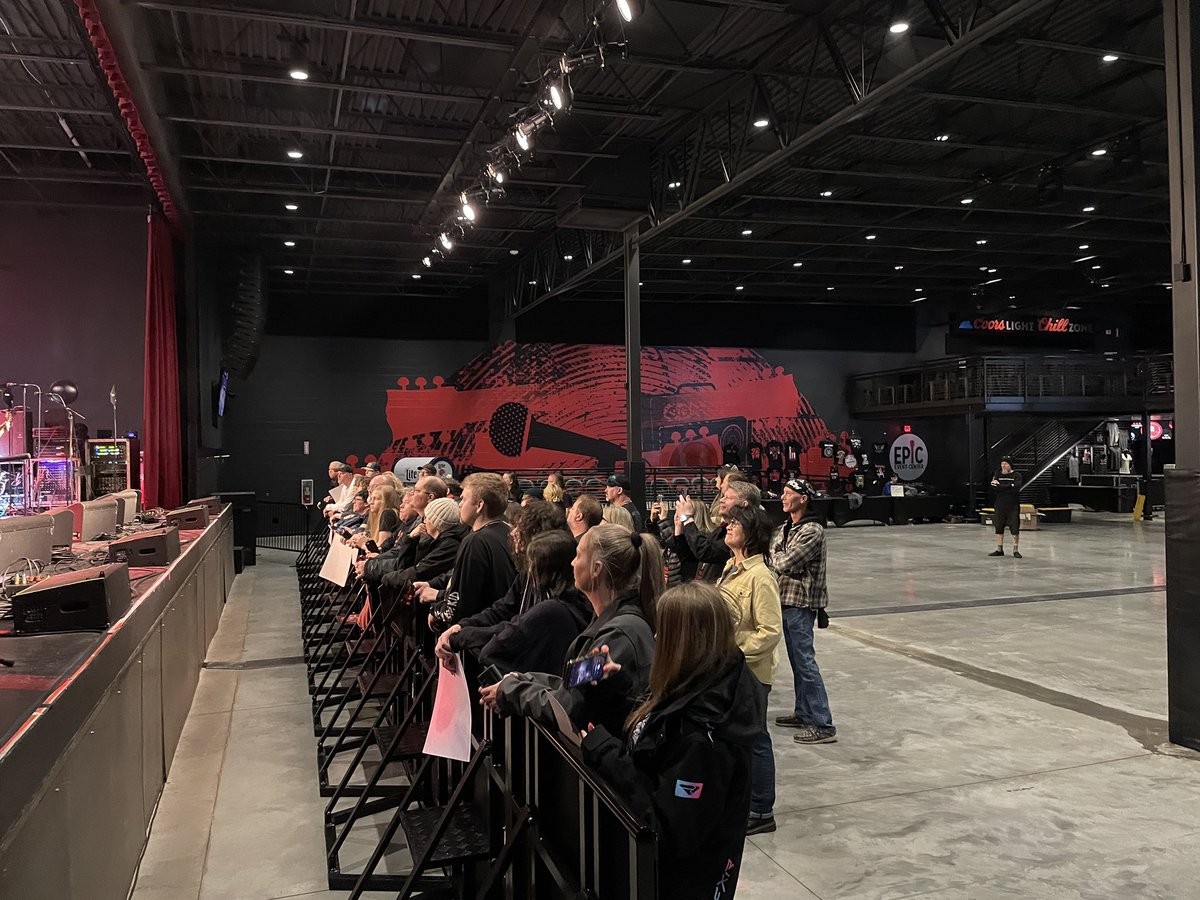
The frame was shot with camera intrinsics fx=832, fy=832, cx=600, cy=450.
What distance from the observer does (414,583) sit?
4.23 meters

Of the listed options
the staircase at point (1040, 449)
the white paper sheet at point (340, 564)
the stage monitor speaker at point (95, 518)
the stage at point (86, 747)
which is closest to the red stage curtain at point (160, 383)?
the stage monitor speaker at point (95, 518)

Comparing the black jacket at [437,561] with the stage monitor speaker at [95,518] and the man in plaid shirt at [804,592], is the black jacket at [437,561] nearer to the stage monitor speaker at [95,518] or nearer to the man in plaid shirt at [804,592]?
the man in plaid shirt at [804,592]

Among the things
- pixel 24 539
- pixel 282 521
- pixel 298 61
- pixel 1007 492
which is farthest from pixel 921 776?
pixel 282 521

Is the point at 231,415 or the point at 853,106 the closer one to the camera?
the point at 853,106

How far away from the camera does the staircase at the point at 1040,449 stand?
76.1 ft

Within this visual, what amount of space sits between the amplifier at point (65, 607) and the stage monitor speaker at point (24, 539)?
1100mm

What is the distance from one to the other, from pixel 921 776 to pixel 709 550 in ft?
5.26

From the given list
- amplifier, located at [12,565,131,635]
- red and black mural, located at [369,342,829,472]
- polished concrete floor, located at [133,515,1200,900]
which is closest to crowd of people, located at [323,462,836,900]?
polished concrete floor, located at [133,515,1200,900]

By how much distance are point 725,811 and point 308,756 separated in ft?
11.6

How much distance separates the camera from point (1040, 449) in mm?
23672

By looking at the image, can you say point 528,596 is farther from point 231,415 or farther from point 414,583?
point 231,415

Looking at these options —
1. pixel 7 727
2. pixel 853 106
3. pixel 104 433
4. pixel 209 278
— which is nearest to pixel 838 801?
pixel 7 727

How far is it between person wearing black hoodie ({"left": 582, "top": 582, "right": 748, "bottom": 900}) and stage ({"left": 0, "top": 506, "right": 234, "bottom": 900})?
125 centimetres

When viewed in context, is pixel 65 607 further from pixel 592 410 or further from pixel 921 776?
pixel 592 410
